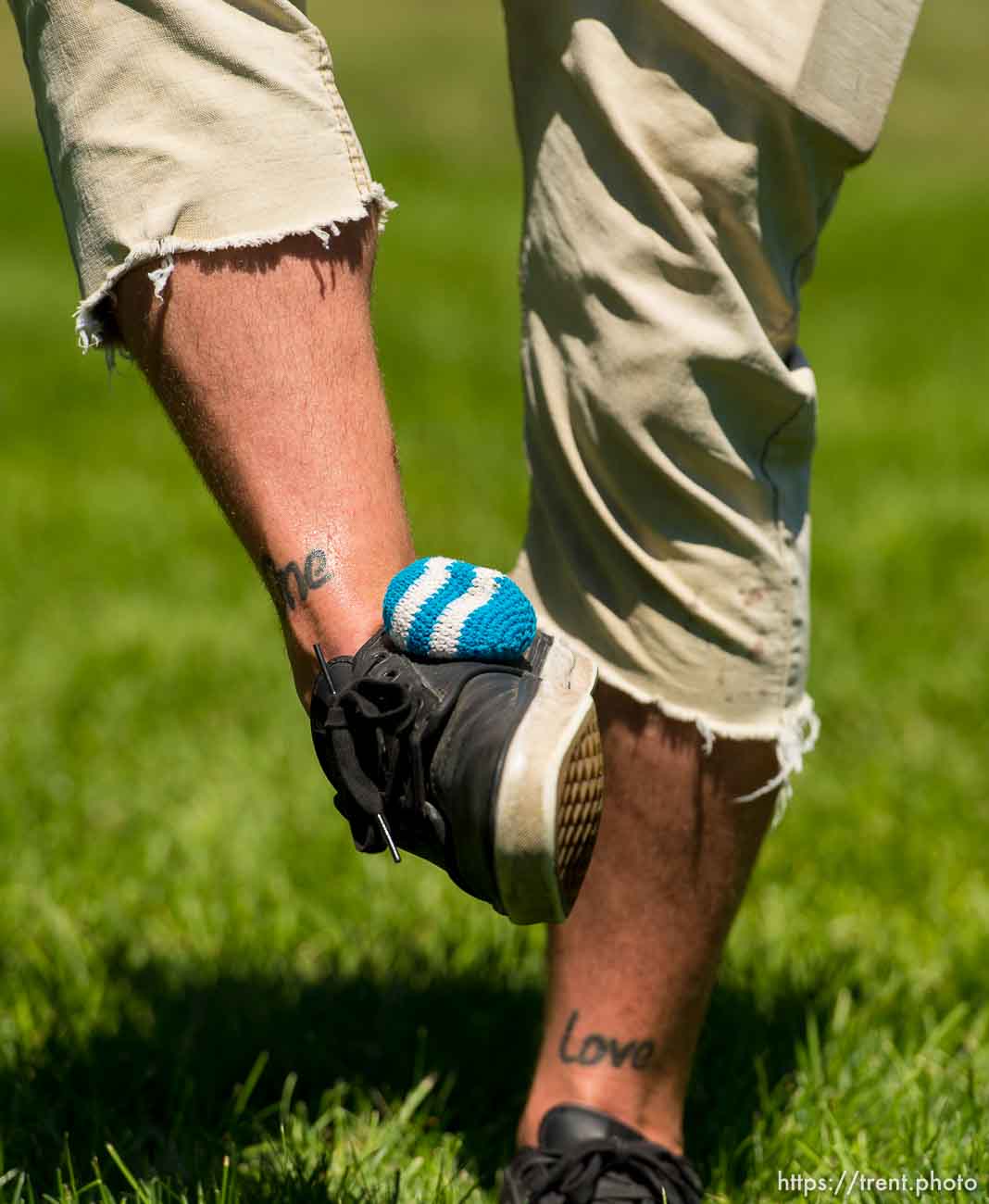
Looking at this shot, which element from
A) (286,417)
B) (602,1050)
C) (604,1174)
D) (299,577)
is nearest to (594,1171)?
(604,1174)

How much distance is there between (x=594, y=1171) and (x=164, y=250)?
3.38 feet

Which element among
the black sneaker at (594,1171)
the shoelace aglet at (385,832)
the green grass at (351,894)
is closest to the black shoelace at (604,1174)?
the black sneaker at (594,1171)

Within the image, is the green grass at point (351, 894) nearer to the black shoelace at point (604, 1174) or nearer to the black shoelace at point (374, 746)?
the black shoelace at point (604, 1174)

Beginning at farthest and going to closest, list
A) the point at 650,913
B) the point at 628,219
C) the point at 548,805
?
the point at 650,913 < the point at 628,219 < the point at 548,805

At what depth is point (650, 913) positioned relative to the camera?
1828 mm

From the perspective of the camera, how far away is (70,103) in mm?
1527

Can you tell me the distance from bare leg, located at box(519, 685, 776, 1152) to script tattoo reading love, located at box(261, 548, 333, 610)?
443 mm

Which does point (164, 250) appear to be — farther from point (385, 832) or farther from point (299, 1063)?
point (299, 1063)

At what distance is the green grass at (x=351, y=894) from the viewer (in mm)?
1960

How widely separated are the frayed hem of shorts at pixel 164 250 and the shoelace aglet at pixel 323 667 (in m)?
0.34

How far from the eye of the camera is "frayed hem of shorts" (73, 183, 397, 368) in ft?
4.87

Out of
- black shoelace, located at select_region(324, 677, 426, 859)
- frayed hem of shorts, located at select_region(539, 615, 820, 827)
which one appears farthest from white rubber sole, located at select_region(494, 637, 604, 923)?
frayed hem of shorts, located at select_region(539, 615, 820, 827)

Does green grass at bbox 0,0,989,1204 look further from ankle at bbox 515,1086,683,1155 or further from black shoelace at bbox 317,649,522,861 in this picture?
black shoelace at bbox 317,649,522,861

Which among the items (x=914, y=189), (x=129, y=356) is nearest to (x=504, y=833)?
(x=129, y=356)
